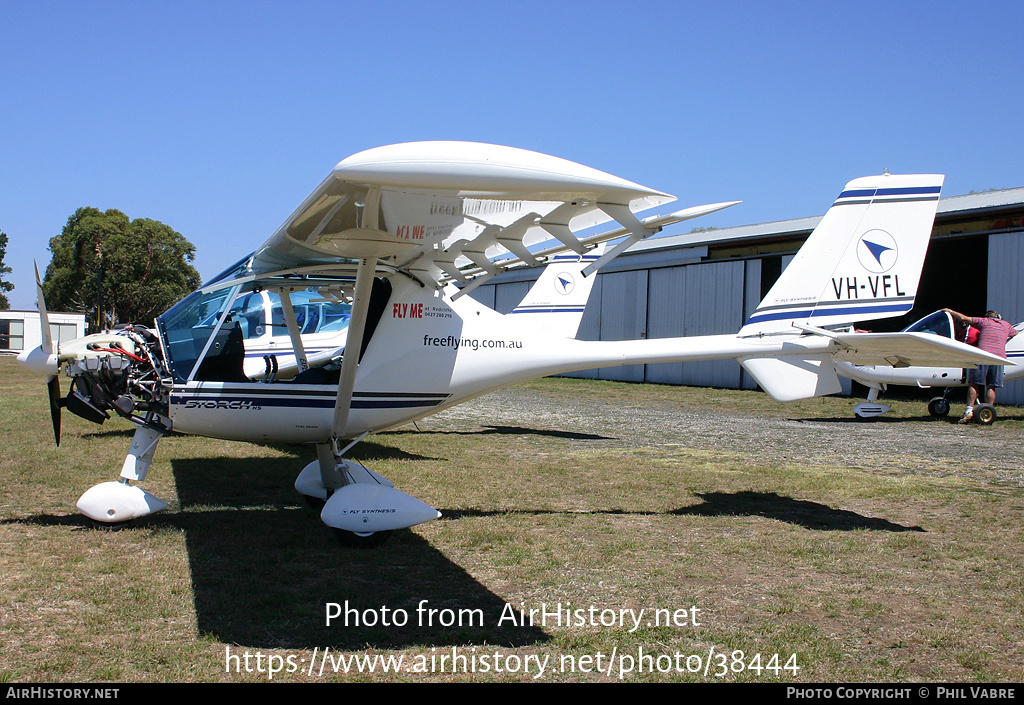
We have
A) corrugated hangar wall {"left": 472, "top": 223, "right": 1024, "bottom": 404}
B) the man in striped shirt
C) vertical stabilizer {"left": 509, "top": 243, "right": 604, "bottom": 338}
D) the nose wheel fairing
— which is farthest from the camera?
corrugated hangar wall {"left": 472, "top": 223, "right": 1024, "bottom": 404}

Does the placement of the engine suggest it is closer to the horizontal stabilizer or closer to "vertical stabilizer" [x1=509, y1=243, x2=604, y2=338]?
the horizontal stabilizer

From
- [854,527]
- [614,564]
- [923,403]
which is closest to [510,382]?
[614,564]

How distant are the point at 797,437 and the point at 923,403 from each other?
29.0ft

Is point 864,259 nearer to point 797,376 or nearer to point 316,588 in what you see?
point 797,376

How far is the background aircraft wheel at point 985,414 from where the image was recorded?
14.2 m

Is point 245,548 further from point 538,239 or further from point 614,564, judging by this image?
point 538,239

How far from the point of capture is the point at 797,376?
6.82 metres

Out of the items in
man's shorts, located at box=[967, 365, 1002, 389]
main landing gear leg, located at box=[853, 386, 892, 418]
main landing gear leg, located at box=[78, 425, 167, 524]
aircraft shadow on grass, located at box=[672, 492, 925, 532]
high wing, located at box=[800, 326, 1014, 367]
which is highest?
high wing, located at box=[800, 326, 1014, 367]

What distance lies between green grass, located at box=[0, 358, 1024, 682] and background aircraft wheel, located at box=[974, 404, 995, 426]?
693 cm

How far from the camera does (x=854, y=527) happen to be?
6156mm

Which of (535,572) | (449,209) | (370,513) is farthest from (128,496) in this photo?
(449,209)

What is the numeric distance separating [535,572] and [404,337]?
240 cm

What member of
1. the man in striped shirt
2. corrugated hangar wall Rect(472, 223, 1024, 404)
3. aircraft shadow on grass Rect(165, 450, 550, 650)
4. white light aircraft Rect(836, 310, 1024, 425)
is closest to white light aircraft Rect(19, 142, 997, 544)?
aircraft shadow on grass Rect(165, 450, 550, 650)

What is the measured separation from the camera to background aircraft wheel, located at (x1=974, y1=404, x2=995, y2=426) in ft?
46.8
